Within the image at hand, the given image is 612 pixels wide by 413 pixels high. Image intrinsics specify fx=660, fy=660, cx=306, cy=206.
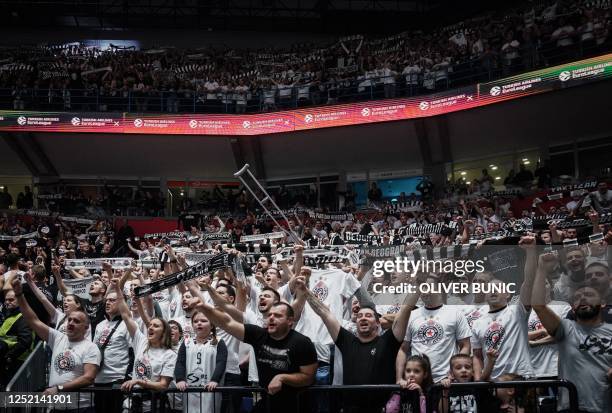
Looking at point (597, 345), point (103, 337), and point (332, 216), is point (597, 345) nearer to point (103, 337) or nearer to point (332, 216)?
point (103, 337)

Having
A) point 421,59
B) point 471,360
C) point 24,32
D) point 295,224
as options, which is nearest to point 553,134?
point 421,59

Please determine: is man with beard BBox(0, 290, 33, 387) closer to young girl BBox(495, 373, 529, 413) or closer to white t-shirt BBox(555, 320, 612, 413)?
young girl BBox(495, 373, 529, 413)

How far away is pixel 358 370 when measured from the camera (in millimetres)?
5301

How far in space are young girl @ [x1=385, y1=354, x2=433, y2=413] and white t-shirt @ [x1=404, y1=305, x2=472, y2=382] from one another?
0.58 m

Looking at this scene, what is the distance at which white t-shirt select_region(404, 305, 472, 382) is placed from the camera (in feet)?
18.8

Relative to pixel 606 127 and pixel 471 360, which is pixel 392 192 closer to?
pixel 606 127

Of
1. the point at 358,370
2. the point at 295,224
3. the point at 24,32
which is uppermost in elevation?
the point at 24,32

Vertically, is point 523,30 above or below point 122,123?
above

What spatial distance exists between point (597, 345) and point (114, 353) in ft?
14.1

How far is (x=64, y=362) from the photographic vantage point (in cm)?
600

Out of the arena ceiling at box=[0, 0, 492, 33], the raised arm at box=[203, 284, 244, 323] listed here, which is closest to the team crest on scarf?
the raised arm at box=[203, 284, 244, 323]

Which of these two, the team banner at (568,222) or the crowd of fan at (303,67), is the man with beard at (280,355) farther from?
the crowd of fan at (303,67)

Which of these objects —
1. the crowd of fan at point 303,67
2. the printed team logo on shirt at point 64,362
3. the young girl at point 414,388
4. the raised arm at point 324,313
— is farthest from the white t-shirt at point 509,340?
the crowd of fan at point 303,67

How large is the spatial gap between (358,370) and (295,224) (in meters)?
12.9
